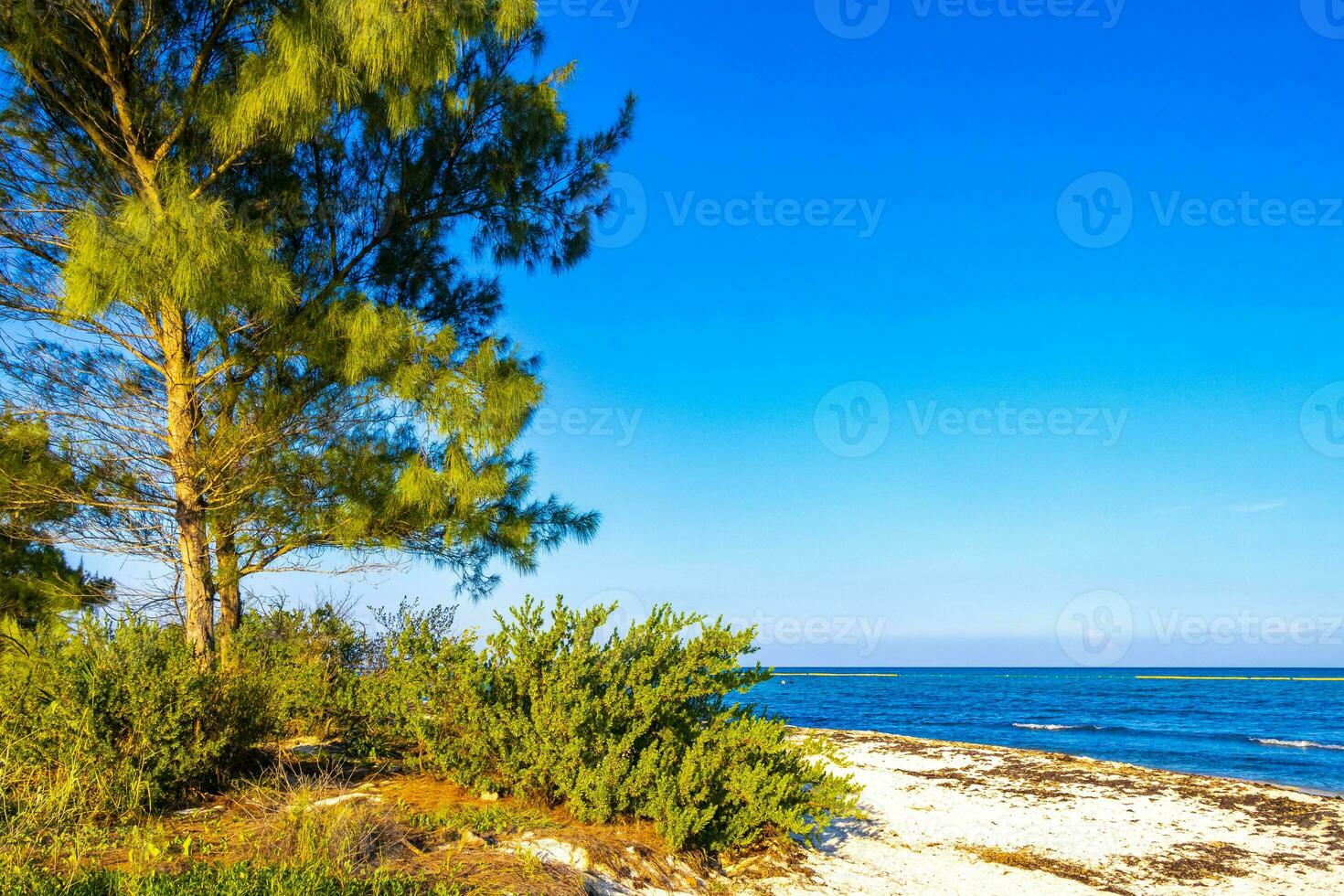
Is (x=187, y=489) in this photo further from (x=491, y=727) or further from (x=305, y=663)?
(x=491, y=727)

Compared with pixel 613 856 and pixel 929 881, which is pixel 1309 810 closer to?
pixel 929 881

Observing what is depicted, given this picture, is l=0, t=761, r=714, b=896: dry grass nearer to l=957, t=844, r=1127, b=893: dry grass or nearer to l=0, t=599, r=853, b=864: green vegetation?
l=0, t=599, r=853, b=864: green vegetation

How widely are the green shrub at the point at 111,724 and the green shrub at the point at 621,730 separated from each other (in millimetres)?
1210

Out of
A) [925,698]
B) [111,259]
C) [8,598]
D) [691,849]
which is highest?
[111,259]

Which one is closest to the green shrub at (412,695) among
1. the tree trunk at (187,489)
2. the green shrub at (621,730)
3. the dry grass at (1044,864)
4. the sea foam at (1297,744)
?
the green shrub at (621,730)

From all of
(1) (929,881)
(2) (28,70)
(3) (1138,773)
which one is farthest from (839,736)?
(2) (28,70)

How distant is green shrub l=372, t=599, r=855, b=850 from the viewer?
4.94 m

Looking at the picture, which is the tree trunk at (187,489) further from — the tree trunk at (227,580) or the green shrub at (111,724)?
the green shrub at (111,724)

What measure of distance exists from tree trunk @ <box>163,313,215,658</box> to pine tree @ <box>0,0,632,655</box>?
0.02 metres

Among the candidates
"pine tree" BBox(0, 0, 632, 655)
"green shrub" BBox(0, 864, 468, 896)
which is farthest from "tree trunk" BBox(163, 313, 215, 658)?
"green shrub" BBox(0, 864, 468, 896)

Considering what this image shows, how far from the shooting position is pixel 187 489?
276 inches

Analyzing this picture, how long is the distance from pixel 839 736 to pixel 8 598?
12408 mm

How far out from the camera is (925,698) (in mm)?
46781

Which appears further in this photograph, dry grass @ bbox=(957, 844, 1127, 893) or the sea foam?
the sea foam
